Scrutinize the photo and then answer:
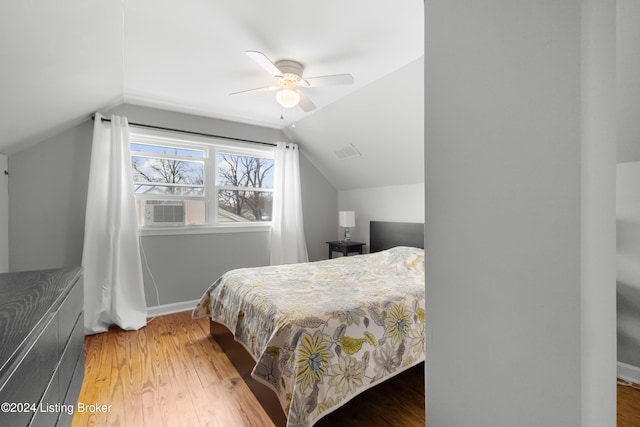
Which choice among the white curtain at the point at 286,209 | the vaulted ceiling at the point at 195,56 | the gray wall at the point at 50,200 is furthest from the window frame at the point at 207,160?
the gray wall at the point at 50,200

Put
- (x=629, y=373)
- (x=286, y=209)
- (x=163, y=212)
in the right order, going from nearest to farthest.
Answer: (x=629, y=373), (x=163, y=212), (x=286, y=209)

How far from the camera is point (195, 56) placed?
7.30 ft

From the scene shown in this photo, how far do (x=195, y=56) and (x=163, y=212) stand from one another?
1.82 m

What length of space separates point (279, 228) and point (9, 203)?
267 cm

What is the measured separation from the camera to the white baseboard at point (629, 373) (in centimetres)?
202

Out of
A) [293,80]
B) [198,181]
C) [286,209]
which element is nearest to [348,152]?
[286,209]

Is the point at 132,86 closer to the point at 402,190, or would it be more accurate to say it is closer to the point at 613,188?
the point at 402,190

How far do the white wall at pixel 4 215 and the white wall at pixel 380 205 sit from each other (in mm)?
3635

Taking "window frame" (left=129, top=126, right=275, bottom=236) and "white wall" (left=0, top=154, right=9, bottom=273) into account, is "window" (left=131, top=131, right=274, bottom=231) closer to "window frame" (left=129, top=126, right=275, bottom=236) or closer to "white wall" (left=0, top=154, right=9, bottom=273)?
"window frame" (left=129, top=126, right=275, bottom=236)

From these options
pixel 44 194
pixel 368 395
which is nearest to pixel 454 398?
pixel 368 395

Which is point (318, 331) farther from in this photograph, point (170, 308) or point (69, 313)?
point (170, 308)

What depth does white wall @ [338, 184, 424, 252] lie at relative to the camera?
3.53 m

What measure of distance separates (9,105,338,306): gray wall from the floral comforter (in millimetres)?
1190

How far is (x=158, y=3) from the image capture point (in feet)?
5.43
